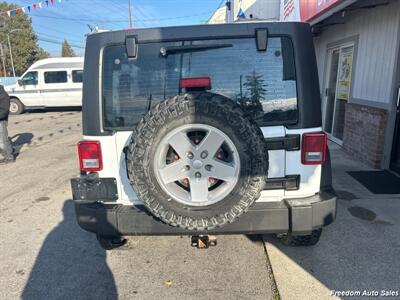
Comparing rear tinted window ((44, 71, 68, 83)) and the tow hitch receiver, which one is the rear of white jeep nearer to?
the tow hitch receiver

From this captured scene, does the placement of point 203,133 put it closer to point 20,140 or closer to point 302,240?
point 302,240

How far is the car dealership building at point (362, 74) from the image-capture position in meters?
4.96

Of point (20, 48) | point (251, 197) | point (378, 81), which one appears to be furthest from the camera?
point (20, 48)

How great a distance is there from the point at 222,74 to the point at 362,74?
15.9 feet

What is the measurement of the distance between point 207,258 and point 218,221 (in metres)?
0.94

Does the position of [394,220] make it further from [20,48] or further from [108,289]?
[20,48]

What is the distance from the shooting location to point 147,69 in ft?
7.37

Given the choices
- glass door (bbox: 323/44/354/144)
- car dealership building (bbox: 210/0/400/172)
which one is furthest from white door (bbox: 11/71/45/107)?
glass door (bbox: 323/44/354/144)

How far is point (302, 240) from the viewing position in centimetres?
285

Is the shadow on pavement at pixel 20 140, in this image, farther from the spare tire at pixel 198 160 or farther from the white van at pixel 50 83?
the spare tire at pixel 198 160

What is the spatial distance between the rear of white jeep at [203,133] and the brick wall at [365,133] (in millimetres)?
3494

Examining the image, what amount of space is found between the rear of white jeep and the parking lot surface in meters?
0.53

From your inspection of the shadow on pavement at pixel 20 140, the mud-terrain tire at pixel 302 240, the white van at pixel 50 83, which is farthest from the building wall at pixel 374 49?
the white van at pixel 50 83

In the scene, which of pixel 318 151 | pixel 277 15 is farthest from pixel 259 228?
pixel 277 15
